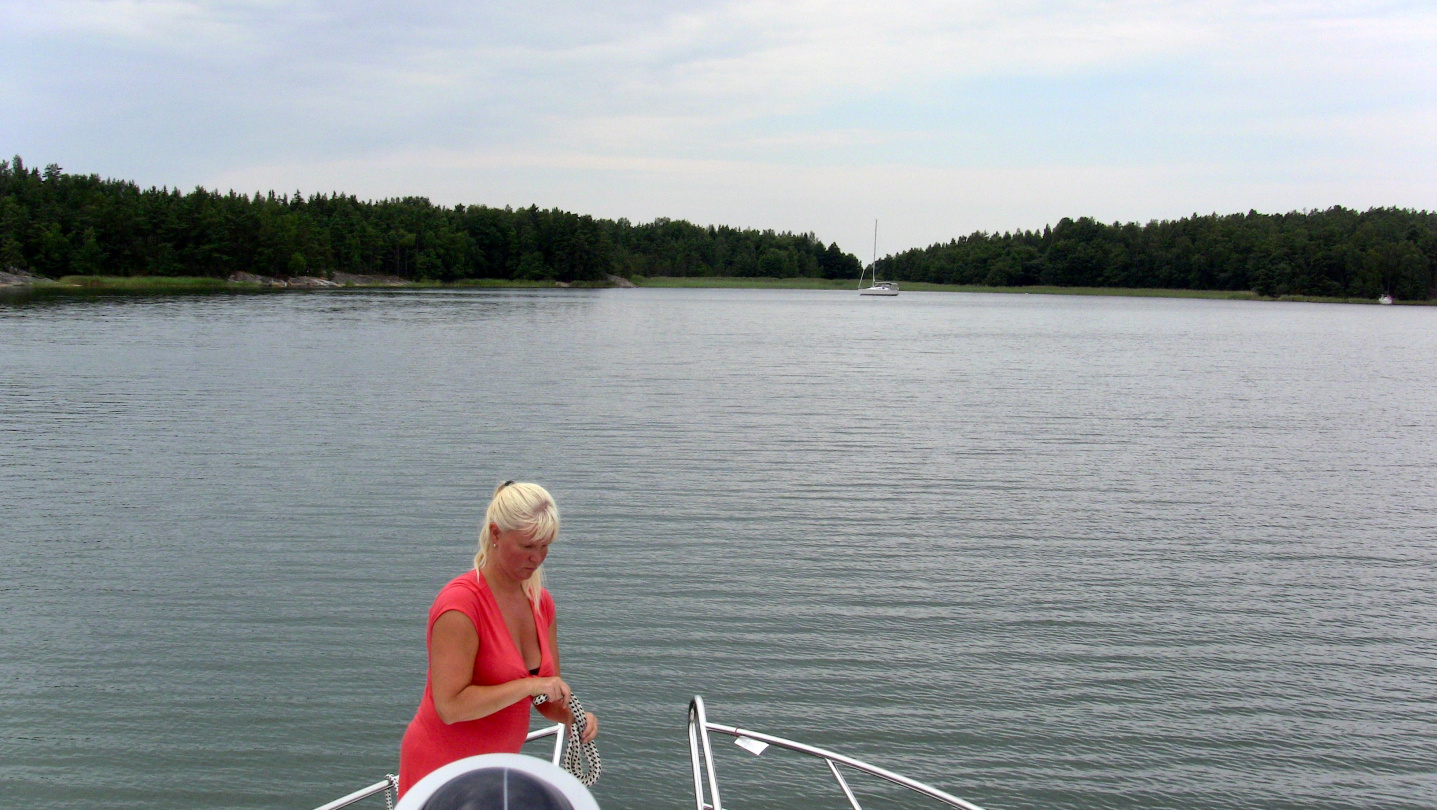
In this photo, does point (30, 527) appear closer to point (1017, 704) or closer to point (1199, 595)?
point (1017, 704)

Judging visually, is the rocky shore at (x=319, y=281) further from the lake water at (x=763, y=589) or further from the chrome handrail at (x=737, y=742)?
the chrome handrail at (x=737, y=742)

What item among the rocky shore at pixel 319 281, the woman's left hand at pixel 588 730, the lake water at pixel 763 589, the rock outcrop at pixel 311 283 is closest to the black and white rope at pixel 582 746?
the woman's left hand at pixel 588 730

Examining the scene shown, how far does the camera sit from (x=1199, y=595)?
8.79 metres

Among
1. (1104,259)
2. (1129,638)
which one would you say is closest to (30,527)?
(1129,638)

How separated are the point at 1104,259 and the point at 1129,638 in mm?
166409

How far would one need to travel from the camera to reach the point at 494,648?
112 inches

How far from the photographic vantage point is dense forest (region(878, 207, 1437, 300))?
133 m

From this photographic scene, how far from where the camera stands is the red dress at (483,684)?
2.79 m

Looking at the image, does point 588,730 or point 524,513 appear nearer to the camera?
point 524,513

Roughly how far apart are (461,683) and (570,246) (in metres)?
152

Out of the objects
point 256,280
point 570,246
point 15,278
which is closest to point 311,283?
point 256,280

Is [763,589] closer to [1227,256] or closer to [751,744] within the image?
[751,744]

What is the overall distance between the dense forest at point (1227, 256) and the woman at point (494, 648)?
153m

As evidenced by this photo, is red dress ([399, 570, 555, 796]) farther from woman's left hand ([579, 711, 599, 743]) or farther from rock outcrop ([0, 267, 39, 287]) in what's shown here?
rock outcrop ([0, 267, 39, 287])
